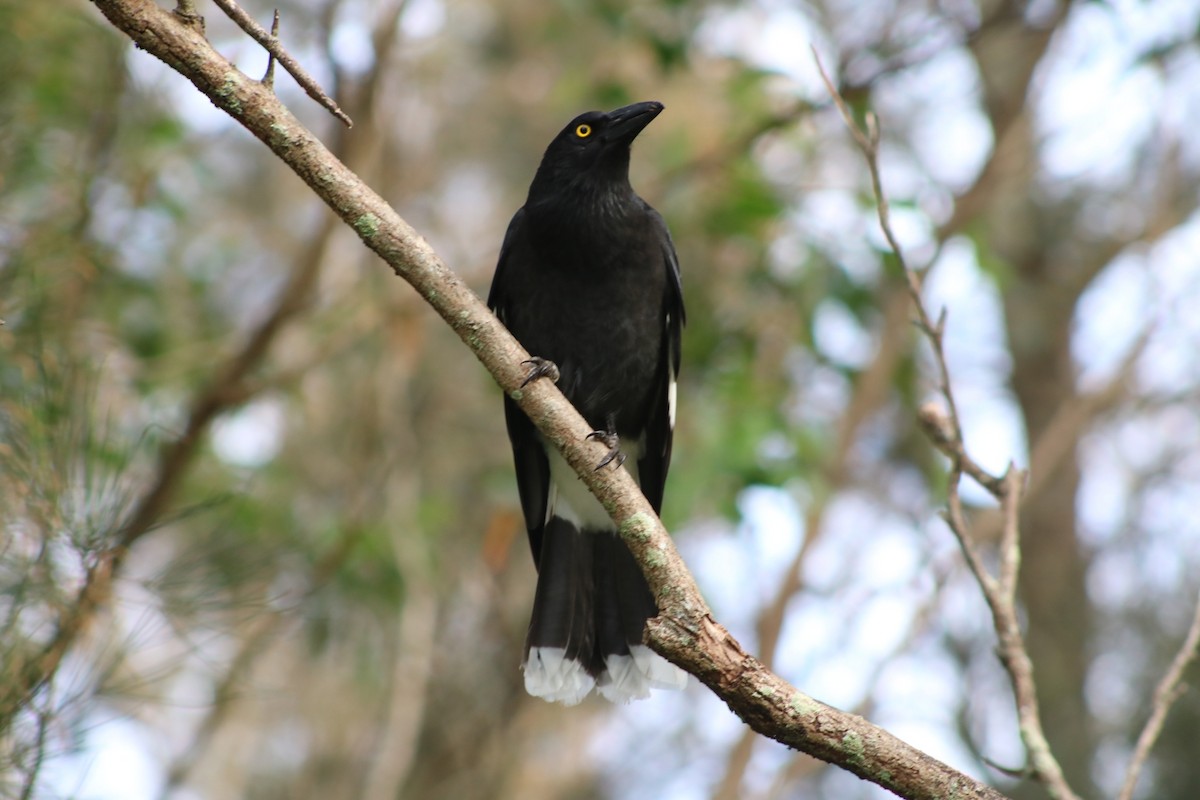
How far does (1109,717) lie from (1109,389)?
169 centimetres

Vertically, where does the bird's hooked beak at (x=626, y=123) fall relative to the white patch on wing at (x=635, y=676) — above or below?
above

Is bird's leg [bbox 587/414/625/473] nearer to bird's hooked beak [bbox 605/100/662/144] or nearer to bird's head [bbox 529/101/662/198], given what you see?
bird's head [bbox 529/101/662/198]

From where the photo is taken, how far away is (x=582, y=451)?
2590mm

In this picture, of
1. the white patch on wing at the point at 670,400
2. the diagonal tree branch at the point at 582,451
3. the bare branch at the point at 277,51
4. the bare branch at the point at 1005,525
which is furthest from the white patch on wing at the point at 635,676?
the bare branch at the point at 277,51

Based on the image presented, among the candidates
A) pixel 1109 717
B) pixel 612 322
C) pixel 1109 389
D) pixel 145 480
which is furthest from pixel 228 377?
pixel 1109 717

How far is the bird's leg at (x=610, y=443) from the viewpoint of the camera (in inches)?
104

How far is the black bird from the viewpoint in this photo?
3.62 m

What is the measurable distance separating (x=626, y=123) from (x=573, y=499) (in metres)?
1.22

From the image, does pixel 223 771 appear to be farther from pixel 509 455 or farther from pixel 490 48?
pixel 490 48

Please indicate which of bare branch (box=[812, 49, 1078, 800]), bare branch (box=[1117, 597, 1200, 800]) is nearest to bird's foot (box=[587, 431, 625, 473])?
bare branch (box=[812, 49, 1078, 800])

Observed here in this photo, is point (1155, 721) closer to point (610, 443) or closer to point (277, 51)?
point (610, 443)

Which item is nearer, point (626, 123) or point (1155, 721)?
point (1155, 721)

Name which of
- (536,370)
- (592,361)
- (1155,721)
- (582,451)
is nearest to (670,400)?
(592,361)

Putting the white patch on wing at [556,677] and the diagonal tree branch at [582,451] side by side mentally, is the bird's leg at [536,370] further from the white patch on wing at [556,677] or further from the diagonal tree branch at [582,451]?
the white patch on wing at [556,677]
